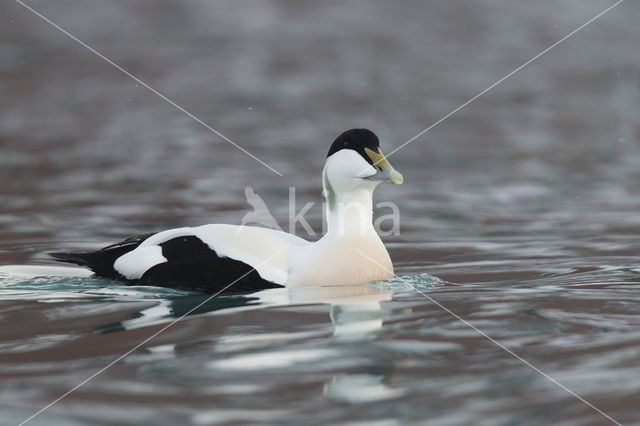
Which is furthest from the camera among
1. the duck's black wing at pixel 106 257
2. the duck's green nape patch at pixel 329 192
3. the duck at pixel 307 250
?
the duck's black wing at pixel 106 257

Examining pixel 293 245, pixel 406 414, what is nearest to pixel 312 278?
pixel 293 245

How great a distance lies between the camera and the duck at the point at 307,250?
5410mm

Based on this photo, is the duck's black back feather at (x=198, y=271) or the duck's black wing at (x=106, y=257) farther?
the duck's black wing at (x=106, y=257)

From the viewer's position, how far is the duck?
17.7ft

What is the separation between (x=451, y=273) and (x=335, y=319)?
1.77 metres

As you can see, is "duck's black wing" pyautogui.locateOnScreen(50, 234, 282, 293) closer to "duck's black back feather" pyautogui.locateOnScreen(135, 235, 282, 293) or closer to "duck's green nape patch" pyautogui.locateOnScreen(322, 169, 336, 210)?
"duck's black back feather" pyautogui.locateOnScreen(135, 235, 282, 293)

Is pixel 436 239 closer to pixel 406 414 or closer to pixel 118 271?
pixel 118 271

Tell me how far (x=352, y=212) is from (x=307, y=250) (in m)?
0.33

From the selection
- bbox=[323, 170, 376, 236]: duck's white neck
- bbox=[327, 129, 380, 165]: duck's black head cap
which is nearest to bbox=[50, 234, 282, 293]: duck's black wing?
bbox=[323, 170, 376, 236]: duck's white neck

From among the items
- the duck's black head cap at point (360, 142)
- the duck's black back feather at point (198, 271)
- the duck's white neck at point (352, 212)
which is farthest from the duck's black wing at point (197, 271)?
the duck's black head cap at point (360, 142)

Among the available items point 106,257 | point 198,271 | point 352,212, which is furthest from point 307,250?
point 106,257

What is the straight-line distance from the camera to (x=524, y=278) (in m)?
6.00

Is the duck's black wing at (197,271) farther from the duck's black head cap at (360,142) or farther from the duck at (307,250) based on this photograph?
the duck's black head cap at (360,142)

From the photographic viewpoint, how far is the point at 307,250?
5492 millimetres
